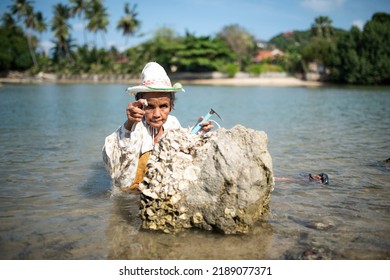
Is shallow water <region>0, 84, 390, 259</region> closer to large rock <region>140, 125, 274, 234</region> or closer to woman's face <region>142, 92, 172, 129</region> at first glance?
large rock <region>140, 125, 274, 234</region>

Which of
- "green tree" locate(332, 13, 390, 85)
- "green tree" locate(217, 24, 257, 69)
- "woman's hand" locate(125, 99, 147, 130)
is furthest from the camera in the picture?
"green tree" locate(217, 24, 257, 69)

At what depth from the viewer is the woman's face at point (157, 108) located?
3480 mm

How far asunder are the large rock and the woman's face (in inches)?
29.8

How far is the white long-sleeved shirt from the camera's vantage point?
349 centimetres

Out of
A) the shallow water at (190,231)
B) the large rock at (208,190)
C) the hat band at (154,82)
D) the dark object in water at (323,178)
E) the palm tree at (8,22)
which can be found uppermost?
the palm tree at (8,22)

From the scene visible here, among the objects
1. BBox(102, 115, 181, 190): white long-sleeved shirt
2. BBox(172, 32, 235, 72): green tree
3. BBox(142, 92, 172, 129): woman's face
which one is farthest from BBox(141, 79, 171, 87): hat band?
BBox(172, 32, 235, 72): green tree

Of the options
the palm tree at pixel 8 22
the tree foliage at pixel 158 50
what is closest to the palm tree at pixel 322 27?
the tree foliage at pixel 158 50

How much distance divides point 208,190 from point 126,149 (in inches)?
44.4

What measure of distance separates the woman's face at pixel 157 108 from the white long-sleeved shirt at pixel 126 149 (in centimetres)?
11

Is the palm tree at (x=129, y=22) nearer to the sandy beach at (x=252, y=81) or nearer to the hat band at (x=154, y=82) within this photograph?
the sandy beach at (x=252, y=81)

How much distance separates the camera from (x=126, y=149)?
3.49 metres

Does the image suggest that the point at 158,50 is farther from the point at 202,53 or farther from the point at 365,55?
the point at 365,55
